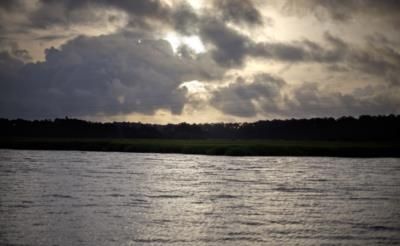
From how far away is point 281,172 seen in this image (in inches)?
2768

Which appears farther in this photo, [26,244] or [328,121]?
[328,121]

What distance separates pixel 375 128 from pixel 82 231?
15624 centimetres

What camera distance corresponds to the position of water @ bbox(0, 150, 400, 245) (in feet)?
92.0

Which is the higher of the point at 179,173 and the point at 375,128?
the point at 375,128

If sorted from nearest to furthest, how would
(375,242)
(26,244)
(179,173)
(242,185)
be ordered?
(26,244)
(375,242)
(242,185)
(179,173)

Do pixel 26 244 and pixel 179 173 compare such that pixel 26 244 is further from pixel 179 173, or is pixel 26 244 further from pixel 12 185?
pixel 179 173

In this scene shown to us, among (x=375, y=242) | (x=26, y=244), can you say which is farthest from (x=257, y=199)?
(x=26, y=244)

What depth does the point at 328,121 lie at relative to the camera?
199125mm

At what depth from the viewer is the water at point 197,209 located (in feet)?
92.0

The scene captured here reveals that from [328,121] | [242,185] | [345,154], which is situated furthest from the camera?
[328,121]

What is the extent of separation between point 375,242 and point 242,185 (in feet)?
91.5

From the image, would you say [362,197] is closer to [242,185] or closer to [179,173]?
[242,185]

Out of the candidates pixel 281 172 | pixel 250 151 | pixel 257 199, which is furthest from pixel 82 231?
pixel 250 151

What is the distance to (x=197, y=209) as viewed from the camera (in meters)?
38.0
